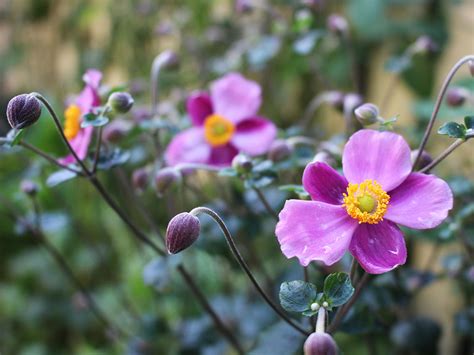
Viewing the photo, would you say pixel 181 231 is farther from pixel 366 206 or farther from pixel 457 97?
pixel 457 97

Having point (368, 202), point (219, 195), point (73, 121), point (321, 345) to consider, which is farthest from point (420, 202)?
point (219, 195)

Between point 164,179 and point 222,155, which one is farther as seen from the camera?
point 222,155

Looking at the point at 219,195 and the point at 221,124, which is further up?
the point at 221,124

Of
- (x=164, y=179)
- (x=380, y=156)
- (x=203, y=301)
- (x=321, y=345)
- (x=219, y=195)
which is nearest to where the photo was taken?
(x=321, y=345)

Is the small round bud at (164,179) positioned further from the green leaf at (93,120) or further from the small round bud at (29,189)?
the small round bud at (29,189)

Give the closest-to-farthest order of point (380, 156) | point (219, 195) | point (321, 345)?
point (321, 345)
point (380, 156)
point (219, 195)

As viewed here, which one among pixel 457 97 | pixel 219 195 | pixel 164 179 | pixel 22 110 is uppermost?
pixel 22 110

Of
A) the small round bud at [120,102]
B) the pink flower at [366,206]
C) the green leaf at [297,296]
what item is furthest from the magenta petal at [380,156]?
the small round bud at [120,102]

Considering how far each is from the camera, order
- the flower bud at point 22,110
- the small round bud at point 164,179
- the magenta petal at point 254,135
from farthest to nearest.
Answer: the magenta petal at point 254,135 → the small round bud at point 164,179 → the flower bud at point 22,110
